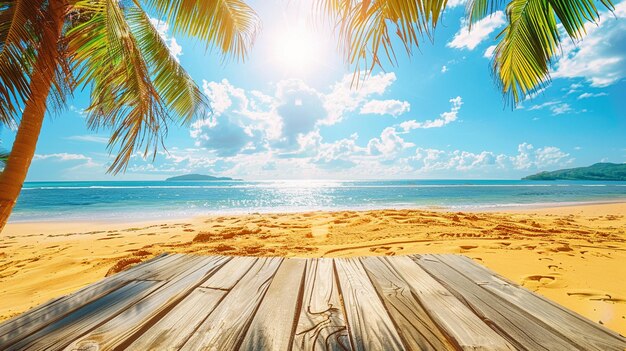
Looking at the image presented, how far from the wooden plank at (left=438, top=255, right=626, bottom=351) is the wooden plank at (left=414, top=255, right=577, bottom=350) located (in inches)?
1.6

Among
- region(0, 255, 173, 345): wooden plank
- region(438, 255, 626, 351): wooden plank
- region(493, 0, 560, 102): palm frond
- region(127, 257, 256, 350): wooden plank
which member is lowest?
region(438, 255, 626, 351): wooden plank

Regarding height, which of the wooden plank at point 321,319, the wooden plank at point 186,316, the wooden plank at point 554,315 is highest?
the wooden plank at point 186,316

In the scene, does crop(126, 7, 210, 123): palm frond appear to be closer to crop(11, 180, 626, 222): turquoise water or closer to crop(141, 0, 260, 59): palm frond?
crop(141, 0, 260, 59): palm frond

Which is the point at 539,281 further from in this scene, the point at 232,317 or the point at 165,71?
the point at 165,71

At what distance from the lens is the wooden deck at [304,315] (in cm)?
107

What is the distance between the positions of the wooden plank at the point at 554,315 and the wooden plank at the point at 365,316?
0.69 metres

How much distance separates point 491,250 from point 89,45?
21.1 ft

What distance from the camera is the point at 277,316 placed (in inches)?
51.2

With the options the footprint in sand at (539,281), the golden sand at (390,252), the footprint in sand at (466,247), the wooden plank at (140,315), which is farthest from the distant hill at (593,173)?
the wooden plank at (140,315)

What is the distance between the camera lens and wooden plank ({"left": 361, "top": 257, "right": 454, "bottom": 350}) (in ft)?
3.57

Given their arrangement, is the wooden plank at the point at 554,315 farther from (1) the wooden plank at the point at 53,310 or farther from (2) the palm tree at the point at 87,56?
(2) the palm tree at the point at 87,56

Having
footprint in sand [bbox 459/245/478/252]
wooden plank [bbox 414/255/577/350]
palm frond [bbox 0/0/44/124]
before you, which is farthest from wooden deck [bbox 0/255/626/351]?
footprint in sand [bbox 459/245/478/252]

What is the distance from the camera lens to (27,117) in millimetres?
3314

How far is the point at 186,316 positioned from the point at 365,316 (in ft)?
2.73
